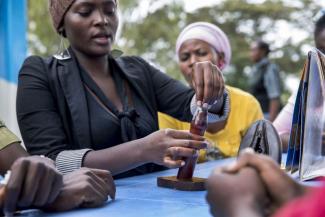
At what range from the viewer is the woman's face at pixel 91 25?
1779 mm

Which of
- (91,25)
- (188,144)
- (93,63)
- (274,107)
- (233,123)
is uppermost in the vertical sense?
(91,25)

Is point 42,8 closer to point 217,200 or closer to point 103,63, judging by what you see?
point 103,63

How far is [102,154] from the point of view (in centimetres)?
155

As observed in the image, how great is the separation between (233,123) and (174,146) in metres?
1.17

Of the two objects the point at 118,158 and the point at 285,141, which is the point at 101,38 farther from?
the point at 285,141

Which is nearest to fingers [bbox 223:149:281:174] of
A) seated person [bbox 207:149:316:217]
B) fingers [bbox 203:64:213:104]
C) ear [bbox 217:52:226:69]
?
seated person [bbox 207:149:316:217]

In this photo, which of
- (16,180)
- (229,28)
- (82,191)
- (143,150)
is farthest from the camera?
(229,28)

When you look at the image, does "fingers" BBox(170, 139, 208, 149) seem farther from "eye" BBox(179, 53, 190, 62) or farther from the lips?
"eye" BBox(179, 53, 190, 62)

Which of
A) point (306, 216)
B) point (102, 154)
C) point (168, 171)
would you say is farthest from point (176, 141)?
point (306, 216)

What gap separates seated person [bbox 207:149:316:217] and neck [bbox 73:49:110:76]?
1186 millimetres

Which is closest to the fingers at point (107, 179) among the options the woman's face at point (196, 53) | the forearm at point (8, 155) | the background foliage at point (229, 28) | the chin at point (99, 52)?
the forearm at point (8, 155)

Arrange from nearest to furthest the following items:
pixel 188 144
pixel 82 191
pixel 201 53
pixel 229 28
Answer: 1. pixel 82 191
2. pixel 188 144
3. pixel 201 53
4. pixel 229 28

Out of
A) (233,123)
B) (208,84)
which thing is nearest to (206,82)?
(208,84)

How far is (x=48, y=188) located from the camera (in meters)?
1.04
